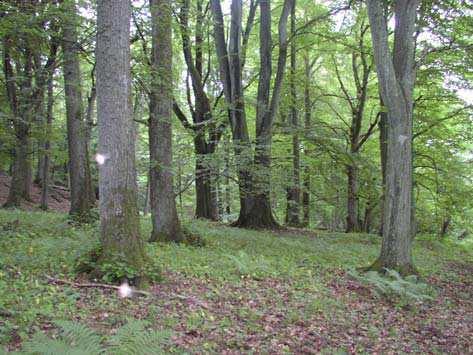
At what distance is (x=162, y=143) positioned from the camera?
915 cm

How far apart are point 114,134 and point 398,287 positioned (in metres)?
5.34

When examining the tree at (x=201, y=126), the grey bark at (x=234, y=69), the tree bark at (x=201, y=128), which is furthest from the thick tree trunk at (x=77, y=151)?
the grey bark at (x=234, y=69)

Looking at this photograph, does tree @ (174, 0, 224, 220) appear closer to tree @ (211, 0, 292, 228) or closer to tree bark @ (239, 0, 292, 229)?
tree @ (211, 0, 292, 228)

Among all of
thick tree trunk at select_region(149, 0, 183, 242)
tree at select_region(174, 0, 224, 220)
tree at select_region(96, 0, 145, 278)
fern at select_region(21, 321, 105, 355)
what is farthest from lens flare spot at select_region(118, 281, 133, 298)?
tree at select_region(174, 0, 224, 220)

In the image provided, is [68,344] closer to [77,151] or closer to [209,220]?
[77,151]

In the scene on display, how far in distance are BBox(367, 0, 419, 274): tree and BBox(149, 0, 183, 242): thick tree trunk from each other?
4181mm

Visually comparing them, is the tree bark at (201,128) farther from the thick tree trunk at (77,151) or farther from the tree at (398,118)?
the tree at (398,118)

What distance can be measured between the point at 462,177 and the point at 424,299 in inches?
436

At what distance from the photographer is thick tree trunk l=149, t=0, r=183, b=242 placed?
29.1 ft

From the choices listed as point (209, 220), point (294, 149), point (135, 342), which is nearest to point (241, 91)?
point (294, 149)

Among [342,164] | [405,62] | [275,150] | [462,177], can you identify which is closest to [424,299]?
[405,62]

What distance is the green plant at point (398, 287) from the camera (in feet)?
24.4

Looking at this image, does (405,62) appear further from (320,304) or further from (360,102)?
(360,102)

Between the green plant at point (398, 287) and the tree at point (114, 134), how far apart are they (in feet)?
14.4
